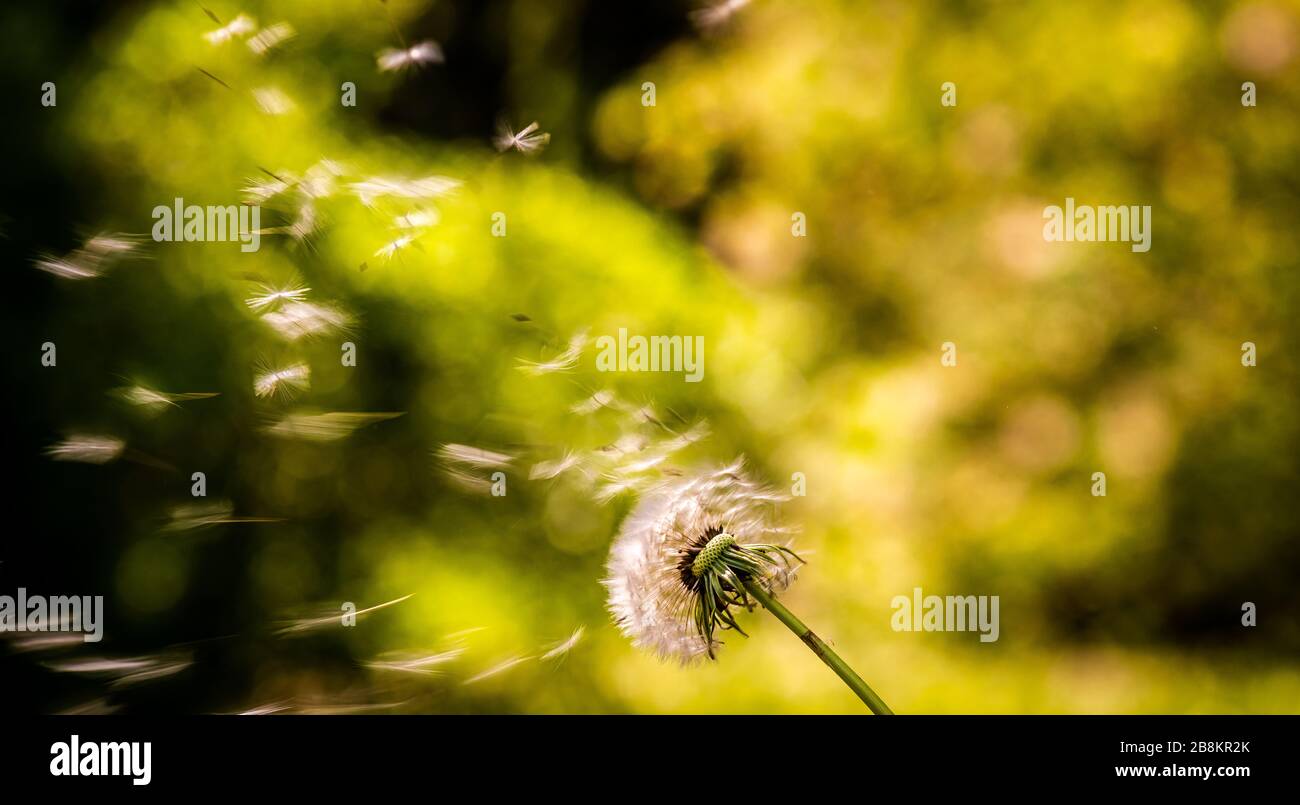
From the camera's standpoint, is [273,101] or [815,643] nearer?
[815,643]

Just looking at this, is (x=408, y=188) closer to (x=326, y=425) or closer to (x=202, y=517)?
(x=326, y=425)

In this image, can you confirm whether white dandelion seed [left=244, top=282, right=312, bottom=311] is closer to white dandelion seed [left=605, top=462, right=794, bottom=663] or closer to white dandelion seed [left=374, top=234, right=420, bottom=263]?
white dandelion seed [left=374, top=234, right=420, bottom=263]

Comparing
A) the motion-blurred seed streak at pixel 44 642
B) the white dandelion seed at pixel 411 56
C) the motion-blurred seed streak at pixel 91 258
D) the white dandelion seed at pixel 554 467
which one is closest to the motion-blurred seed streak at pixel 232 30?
the white dandelion seed at pixel 411 56

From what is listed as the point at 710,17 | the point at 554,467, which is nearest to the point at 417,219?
the point at 554,467

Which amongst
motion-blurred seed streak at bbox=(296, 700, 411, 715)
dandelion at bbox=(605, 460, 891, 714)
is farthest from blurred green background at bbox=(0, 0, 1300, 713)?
dandelion at bbox=(605, 460, 891, 714)

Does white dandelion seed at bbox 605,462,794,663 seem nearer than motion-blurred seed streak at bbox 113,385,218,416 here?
Yes

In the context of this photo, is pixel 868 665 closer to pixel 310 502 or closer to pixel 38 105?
pixel 310 502
